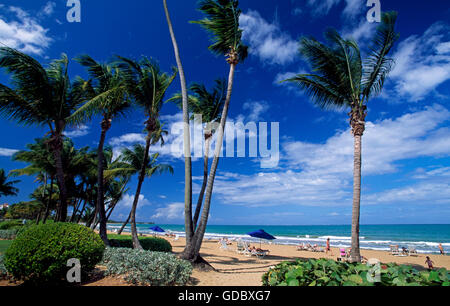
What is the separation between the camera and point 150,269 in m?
6.02

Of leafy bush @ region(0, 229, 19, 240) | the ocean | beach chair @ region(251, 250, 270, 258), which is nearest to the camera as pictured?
beach chair @ region(251, 250, 270, 258)

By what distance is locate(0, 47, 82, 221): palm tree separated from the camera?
9.09 metres

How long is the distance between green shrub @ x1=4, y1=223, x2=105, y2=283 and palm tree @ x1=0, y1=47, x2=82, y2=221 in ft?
14.5

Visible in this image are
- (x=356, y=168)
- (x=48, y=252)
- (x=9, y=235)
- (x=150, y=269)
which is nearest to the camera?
(x=48, y=252)

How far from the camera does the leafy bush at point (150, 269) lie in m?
5.86

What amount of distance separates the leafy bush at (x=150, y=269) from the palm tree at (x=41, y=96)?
207 inches

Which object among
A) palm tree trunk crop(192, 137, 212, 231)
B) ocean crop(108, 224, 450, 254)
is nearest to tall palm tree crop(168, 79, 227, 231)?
palm tree trunk crop(192, 137, 212, 231)

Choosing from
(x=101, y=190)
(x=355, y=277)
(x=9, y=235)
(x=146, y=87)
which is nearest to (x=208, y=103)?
(x=146, y=87)

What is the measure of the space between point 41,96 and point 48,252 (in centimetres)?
736

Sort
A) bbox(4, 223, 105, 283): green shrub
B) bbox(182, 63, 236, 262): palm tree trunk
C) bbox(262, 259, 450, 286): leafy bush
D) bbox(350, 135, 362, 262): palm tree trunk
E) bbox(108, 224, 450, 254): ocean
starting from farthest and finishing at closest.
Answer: bbox(108, 224, 450, 254): ocean < bbox(182, 63, 236, 262): palm tree trunk < bbox(350, 135, 362, 262): palm tree trunk < bbox(4, 223, 105, 283): green shrub < bbox(262, 259, 450, 286): leafy bush

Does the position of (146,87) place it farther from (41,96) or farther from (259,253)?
(259,253)

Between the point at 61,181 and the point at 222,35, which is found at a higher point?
the point at 222,35

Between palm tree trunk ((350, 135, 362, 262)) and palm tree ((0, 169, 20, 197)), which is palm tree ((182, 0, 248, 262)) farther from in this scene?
palm tree ((0, 169, 20, 197))
